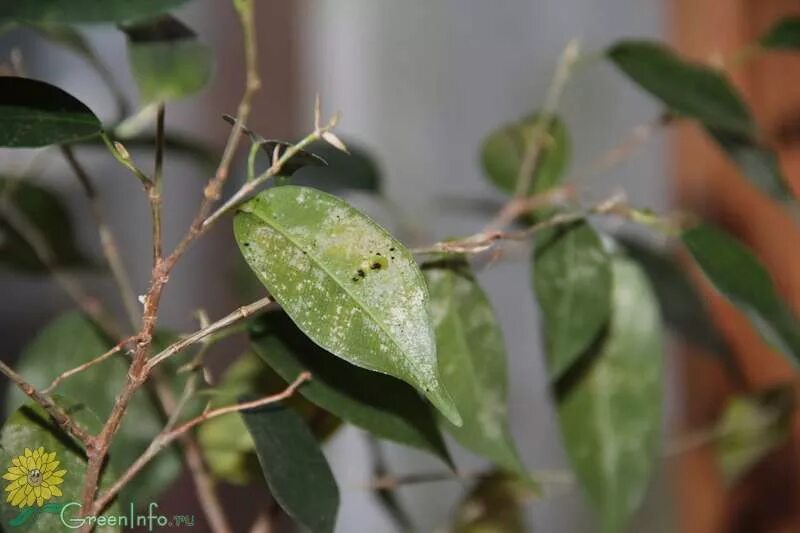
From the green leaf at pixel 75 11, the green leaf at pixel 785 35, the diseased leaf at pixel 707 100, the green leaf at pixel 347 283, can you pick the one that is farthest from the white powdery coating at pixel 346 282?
the green leaf at pixel 785 35

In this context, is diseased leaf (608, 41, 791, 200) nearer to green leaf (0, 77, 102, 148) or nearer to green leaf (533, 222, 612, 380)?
green leaf (533, 222, 612, 380)

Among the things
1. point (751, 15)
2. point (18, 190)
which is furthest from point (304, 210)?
point (751, 15)

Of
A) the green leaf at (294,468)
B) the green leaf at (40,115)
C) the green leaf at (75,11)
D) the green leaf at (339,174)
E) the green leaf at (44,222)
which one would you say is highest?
the green leaf at (75,11)

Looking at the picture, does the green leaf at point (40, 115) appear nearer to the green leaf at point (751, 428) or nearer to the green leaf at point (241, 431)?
the green leaf at point (241, 431)

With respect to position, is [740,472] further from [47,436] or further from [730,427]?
[47,436]

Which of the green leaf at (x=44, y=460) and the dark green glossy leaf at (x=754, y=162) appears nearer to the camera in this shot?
the green leaf at (x=44, y=460)

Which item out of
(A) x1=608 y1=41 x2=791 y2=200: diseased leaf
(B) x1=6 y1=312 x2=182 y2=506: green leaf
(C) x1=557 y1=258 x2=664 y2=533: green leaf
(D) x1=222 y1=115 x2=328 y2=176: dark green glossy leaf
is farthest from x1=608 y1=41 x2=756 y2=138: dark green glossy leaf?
(B) x1=6 y1=312 x2=182 y2=506: green leaf
